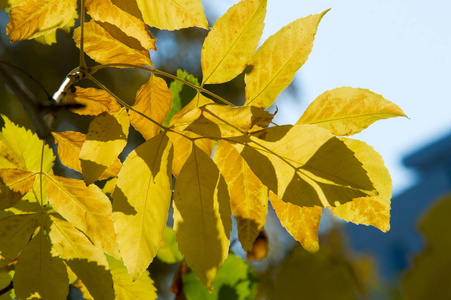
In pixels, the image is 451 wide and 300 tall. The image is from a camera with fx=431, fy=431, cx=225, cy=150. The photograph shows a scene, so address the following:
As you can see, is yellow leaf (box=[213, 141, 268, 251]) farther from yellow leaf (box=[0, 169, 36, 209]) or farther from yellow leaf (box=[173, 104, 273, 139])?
yellow leaf (box=[0, 169, 36, 209])

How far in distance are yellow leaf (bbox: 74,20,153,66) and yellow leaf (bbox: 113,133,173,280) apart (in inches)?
3.4

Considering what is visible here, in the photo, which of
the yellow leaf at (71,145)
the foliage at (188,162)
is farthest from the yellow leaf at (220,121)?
the yellow leaf at (71,145)

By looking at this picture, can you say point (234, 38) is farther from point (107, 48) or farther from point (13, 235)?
point (13, 235)

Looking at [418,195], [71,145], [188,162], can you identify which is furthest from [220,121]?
[418,195]

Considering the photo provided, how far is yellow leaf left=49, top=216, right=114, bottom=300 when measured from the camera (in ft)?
1.10

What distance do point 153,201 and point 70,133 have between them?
0.14m

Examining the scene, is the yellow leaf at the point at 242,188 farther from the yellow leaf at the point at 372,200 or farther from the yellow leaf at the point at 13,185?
the yellow leaf at the point at 13,185

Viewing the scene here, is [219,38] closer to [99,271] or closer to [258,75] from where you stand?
[258,75]

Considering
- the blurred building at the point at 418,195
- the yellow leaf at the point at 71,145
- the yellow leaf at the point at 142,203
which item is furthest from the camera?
the yellow leaf at the point at 71,145

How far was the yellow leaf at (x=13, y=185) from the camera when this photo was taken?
337mm

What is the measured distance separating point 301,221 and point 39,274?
0.68ft

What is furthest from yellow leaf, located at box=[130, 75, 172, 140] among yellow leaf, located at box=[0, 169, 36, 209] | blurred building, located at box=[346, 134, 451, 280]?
blurred building, located at box=[346, 134, 451, 280]

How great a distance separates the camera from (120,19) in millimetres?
354

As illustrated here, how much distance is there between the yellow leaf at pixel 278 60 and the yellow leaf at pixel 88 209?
0.47 ft
